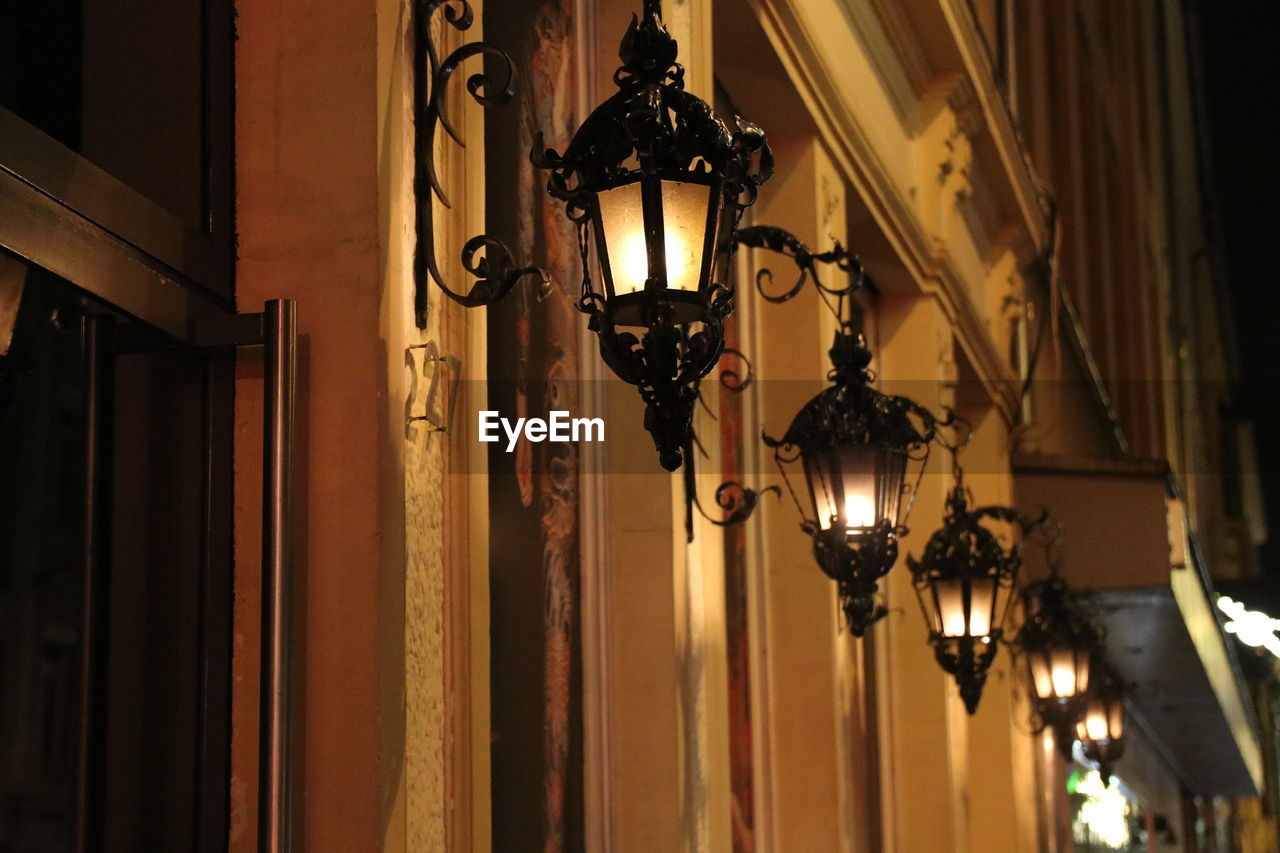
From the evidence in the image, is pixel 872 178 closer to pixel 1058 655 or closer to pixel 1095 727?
pixel 1058 655

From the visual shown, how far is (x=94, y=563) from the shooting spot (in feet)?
8.43

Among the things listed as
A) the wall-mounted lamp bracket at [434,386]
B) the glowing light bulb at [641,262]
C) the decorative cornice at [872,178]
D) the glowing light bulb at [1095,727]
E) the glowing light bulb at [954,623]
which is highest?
the decorative cornice at [872,178]

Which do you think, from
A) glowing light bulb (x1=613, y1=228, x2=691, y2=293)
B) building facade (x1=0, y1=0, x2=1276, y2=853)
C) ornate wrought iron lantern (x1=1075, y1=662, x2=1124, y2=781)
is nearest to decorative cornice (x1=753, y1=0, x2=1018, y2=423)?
building facade (x1=0, y1=0, x2=1276, y2=853)

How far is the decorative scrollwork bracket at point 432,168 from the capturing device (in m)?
3.08

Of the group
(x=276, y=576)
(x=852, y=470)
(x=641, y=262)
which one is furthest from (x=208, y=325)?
(x=852, y=470)

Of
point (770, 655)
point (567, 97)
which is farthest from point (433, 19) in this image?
point (770, 655)

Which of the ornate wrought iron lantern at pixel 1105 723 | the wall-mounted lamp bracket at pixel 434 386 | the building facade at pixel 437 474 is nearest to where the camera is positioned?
the building facade at pixel 437 474

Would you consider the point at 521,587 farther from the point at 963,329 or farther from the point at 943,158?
the point at 963,329

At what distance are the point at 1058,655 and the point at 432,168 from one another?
730 centimetres

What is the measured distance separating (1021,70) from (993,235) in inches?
106

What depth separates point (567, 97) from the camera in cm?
457

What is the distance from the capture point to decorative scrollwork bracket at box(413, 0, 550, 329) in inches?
121

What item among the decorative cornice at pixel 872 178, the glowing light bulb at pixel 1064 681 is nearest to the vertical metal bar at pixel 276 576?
the decorative cornice at pixel 872 178

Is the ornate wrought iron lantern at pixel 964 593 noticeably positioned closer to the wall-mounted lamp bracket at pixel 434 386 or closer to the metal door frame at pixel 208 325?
the wall-mounted lamp bracket at pixel 434 386
